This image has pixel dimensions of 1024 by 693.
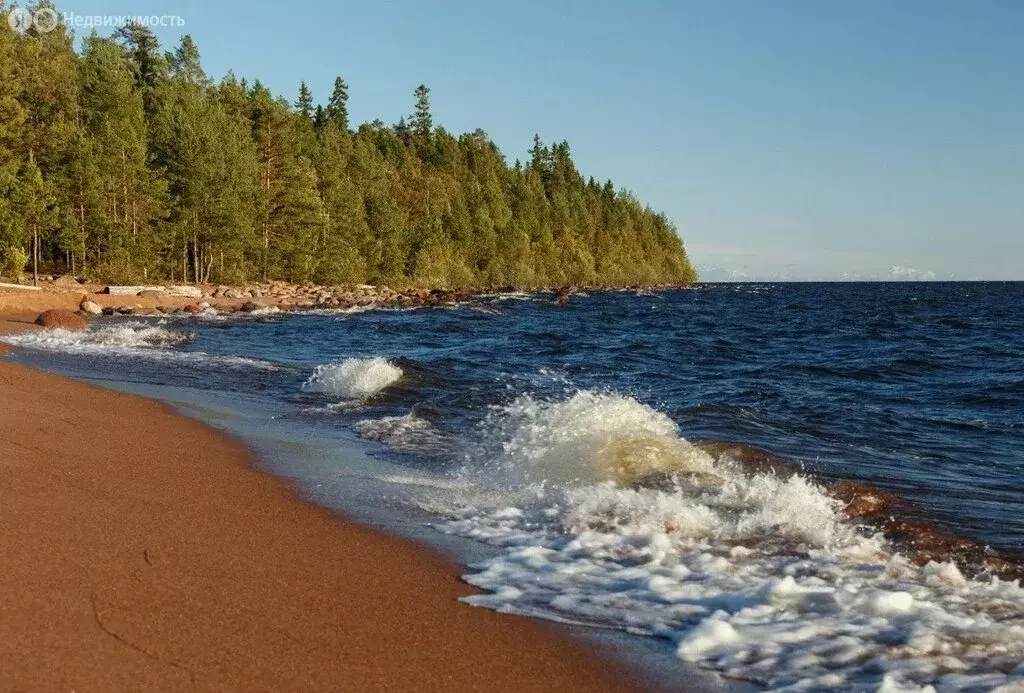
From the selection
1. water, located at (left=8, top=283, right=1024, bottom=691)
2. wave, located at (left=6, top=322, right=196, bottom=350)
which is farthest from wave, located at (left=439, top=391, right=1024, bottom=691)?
wave, located at (left=6, top=322, right=196, bottom=350)

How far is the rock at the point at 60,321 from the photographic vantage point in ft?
86.5

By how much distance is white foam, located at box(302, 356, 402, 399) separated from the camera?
15102 millimetres

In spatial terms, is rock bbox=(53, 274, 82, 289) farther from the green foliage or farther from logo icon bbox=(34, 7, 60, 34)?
logo icon bbox=(34, 7, 60, 34)

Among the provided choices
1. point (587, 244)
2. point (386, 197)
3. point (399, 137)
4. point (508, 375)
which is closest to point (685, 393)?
point (508, 375)

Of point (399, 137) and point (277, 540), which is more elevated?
point (399, 137)

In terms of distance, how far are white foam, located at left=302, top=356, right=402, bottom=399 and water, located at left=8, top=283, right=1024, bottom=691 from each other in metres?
0.07

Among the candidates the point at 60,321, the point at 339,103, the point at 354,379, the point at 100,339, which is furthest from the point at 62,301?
the point at 339,103

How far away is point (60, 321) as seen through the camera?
26.9 metres

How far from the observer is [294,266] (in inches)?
2564

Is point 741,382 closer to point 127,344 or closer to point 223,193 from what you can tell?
point 127,344

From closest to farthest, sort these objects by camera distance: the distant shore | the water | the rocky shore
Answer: the water, the distant shore, the rocky shore

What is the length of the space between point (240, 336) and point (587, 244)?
94736mm

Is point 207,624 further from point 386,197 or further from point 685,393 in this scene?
point 386,197

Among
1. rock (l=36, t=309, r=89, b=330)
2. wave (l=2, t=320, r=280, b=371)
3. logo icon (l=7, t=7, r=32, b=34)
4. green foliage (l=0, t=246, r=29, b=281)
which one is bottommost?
wave (l=2, t=320, r=280, b=371)
